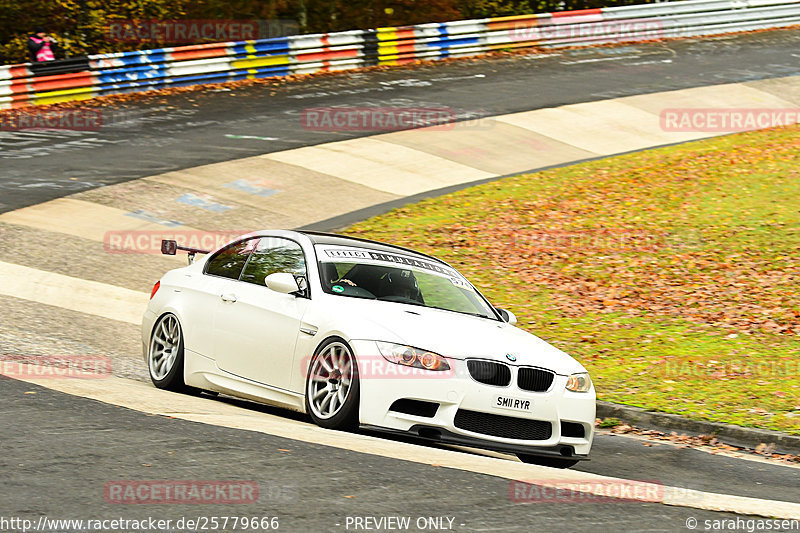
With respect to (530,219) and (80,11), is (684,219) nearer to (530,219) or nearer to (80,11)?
(530,219)

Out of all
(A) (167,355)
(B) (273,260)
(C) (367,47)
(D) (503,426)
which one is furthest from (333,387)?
(C) (367,47)

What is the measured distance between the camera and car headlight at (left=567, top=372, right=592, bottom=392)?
26.3ft

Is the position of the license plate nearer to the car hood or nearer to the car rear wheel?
the car hood

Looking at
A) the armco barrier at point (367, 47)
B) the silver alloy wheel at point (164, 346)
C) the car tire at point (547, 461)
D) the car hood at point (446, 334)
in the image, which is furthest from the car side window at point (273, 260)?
the armco barrier at point (367, 47)

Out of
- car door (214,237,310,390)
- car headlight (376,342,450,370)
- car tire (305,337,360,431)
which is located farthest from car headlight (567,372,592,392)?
car door (214,237,310,390)

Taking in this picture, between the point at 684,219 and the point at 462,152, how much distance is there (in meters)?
6.02

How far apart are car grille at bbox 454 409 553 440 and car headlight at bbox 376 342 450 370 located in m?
0.36

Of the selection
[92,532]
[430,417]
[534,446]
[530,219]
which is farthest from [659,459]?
[530,219]

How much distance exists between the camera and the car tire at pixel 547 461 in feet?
26.6

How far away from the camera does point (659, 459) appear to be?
8891 millimetres

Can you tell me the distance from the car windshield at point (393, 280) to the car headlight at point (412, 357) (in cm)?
100

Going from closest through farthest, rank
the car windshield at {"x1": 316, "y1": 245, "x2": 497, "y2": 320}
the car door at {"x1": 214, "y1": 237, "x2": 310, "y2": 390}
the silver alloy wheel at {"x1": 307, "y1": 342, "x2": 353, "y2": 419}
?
1. the silver alloy wheel at {"x1": 307, "y1": 342, "x2": 353, "y2": 419}
2. the car door at {"x1": 214, "y1": 237, "x2": 310, "y2": 390}
3. the car windshield at {"x1": 316, "y1": 245, "x2": 497, "y2": 320}

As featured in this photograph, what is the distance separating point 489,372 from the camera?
7.70 m

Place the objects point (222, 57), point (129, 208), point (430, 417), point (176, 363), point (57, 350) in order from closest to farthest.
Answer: point (430, 417) < point (176, 363) < point (57, 350) < point (129, 208) < point (222, 57)
